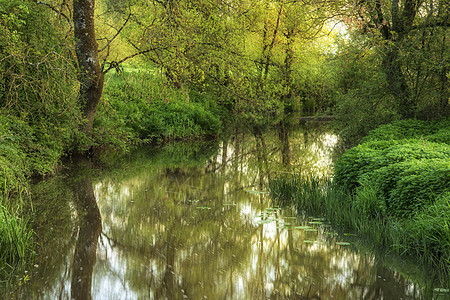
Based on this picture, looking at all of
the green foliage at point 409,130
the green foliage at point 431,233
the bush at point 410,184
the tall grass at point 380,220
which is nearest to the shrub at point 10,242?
the tall grass at point 380,220

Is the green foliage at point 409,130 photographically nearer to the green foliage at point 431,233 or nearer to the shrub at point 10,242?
the green foliage at point 431,233

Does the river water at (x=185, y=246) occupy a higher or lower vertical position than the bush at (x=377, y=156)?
lower

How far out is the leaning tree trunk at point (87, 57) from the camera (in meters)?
12.6

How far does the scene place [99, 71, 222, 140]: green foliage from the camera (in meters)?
15.5

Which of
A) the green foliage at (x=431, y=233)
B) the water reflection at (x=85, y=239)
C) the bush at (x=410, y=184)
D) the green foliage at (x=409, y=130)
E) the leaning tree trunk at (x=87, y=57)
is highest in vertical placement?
the leaning tree trunk at (x=87, y=57)

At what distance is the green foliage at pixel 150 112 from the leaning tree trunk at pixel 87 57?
99 cm

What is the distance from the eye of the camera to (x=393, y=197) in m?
7.00

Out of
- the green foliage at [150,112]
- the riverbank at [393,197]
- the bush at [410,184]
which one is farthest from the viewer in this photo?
the green foliage at [150,112]

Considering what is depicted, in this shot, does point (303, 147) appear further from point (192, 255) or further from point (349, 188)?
point (192, 255)

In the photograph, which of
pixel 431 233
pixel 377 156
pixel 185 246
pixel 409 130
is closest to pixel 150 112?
pixel 409 130

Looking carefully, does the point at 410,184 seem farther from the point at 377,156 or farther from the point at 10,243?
the point at 10,243

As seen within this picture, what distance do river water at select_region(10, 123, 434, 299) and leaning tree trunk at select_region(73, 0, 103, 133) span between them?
2.42 meters

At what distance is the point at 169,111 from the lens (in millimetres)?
19078

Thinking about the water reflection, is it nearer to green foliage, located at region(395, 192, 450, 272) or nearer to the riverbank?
the riverbank
